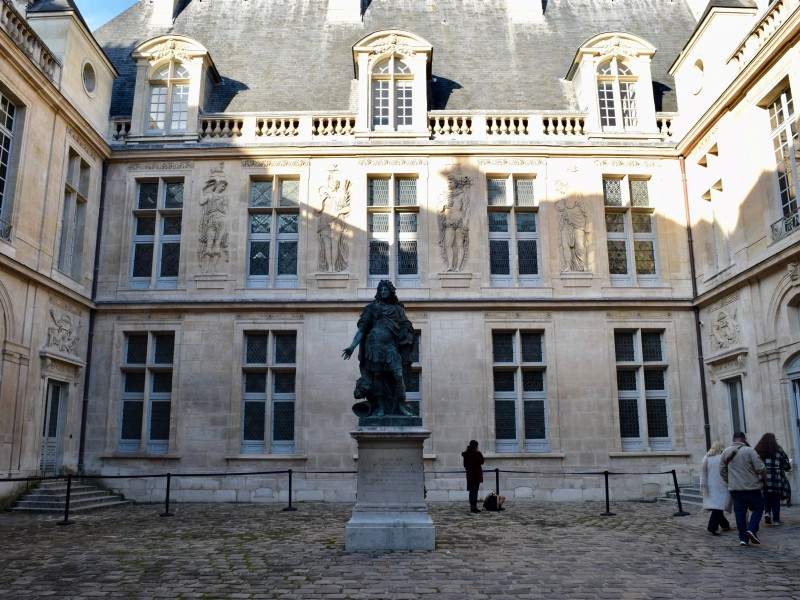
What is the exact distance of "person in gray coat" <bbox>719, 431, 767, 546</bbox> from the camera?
778 centimetres

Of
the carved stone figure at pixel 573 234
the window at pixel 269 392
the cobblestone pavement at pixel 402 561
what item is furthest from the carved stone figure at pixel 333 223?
the cobblestone pavement at pixel 402 561

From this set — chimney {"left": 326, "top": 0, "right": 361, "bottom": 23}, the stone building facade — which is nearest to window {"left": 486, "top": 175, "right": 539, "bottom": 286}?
the stone building facade

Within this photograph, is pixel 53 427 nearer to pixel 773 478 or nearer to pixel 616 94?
pixel 773 478

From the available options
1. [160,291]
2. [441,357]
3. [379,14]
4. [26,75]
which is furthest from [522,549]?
[379,14]

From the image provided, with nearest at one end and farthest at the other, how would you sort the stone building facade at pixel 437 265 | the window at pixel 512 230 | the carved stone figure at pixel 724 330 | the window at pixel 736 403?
1. the window at pixel 736 403
2. the carved stone figure at pixel 724 330
3. the stone building facade at pixel 437 265
4. the window at pixel 512 230

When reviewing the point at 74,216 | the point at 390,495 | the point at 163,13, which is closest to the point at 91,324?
the point at 74,216

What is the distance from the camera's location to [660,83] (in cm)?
1702

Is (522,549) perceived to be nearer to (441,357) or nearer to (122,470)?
(441,357)

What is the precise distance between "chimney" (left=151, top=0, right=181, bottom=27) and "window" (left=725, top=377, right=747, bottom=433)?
660 inches

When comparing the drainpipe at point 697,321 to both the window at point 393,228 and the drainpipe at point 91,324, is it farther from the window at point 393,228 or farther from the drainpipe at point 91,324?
the drainpipe at point 91,324

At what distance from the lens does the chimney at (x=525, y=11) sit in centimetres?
1931

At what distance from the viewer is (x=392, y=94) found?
630 inches

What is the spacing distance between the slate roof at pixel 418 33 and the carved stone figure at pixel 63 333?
5.54m

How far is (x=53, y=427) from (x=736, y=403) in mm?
13230
